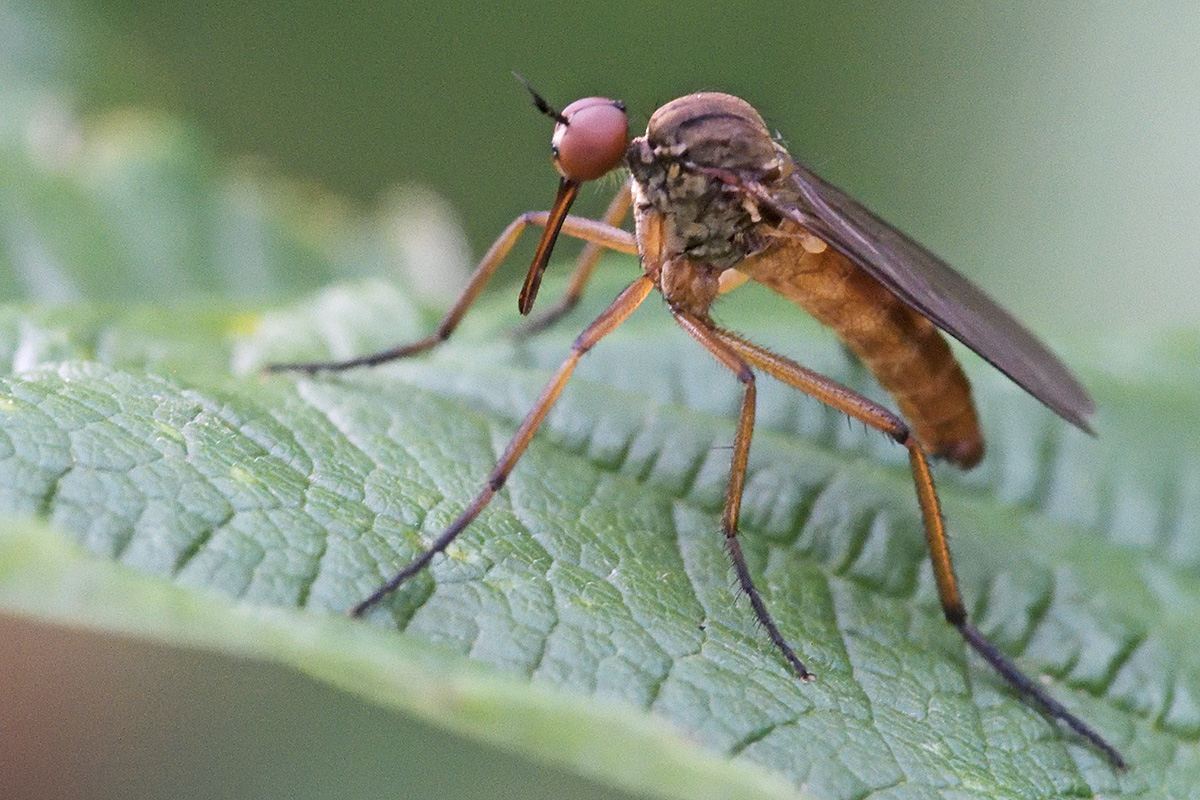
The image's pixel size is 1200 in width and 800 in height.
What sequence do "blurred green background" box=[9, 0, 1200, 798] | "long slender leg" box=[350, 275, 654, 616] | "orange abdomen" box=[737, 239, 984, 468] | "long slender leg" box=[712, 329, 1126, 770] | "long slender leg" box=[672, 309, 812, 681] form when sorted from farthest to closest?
1. "blurred green background" box=[9, 0, 1200, 798]
2. "orange abdomen" box=[737, 239, 984, 468]
3. "long slender leg" box=[712, 329, 1126, 770]
4. "long slender leg" box=[672, 309, 812, 681]
5. "long slender leg" box=[350, 275, 654, 616]

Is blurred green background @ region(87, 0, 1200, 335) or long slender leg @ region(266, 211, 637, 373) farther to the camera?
blurred green background @ region(87, 0, 1200, 335)

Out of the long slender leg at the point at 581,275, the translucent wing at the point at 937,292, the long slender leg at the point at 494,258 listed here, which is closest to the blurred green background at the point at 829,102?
the long slender leg at the point at 581,275

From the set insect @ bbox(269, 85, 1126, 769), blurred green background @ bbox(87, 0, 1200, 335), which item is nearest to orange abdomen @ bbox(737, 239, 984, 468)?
insect @ bbox(269, 85, 1126, 769)

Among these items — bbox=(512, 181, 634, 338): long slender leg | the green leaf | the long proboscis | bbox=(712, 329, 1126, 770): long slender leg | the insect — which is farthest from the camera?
bbox=(512, 181, 634, 338): long slender leg

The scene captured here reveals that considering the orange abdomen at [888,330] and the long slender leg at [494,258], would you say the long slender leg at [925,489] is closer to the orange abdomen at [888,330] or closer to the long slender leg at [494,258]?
the orange abdomen at [888,330]

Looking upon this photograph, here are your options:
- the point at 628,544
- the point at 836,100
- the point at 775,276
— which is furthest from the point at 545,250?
the point at 836,100

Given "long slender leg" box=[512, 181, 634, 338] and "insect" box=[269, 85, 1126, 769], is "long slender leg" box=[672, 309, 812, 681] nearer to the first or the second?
"insect" box=[269, 85, 1126, 769]

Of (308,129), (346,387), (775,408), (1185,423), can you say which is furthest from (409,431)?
(308,129)

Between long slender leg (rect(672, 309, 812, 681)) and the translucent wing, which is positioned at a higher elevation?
the translucent wing
